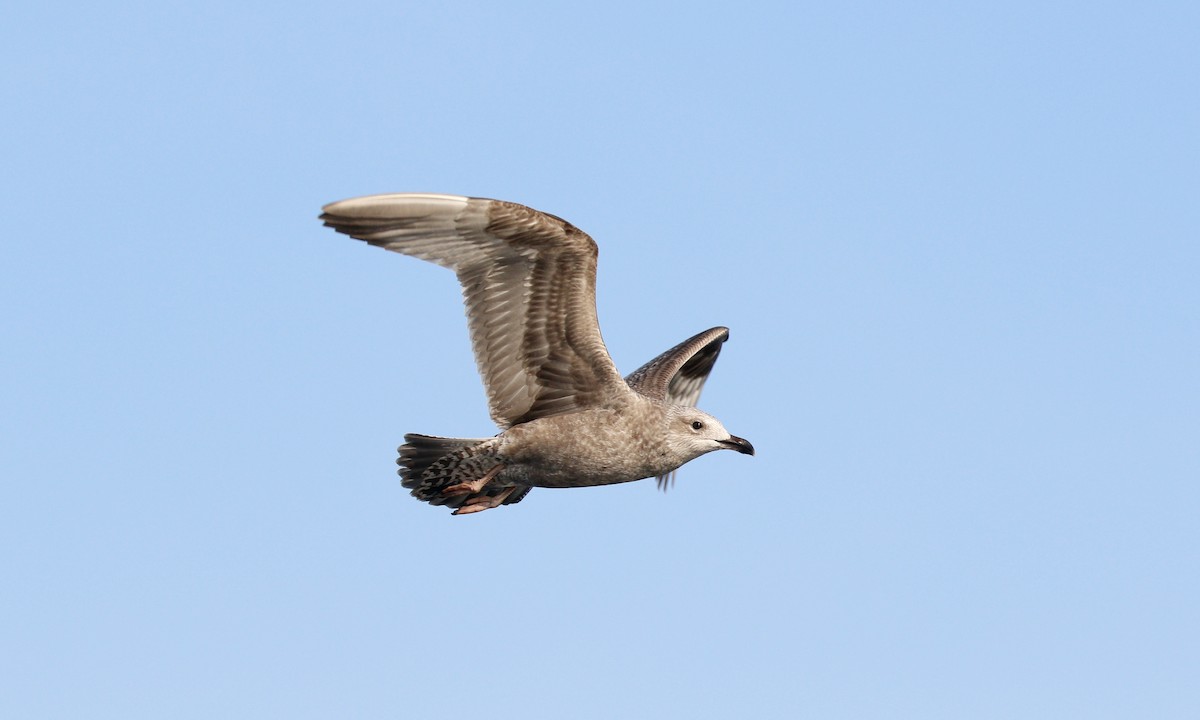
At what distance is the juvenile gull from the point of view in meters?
13.9

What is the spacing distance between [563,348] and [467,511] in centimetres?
207

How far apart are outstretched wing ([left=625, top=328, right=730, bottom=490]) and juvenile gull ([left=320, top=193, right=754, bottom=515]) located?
2977 millimetres

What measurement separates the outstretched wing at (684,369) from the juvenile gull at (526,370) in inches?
117

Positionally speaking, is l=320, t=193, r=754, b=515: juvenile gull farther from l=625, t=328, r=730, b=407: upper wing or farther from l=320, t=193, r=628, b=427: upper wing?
l=625, t=328, r=730, b=407: upper wing

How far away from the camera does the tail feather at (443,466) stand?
51.3 ft

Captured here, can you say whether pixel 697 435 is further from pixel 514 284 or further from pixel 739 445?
pixel 514 284

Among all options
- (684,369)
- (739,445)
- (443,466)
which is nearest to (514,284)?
(443,466)

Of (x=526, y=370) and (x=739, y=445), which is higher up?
(x=526, y=370)

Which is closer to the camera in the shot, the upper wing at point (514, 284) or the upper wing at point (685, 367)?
the upper wing at point (514, 284)

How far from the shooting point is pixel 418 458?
16125 mm

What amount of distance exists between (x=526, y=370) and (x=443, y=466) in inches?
62.5

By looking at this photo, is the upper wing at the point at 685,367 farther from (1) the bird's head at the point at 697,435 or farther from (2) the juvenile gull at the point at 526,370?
(2) the juvenile gull at the point at 526,370

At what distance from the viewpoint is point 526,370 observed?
15070 mm

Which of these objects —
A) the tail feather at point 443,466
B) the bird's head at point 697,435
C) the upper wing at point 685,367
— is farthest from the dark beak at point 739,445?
the upper wing at point 685,367
